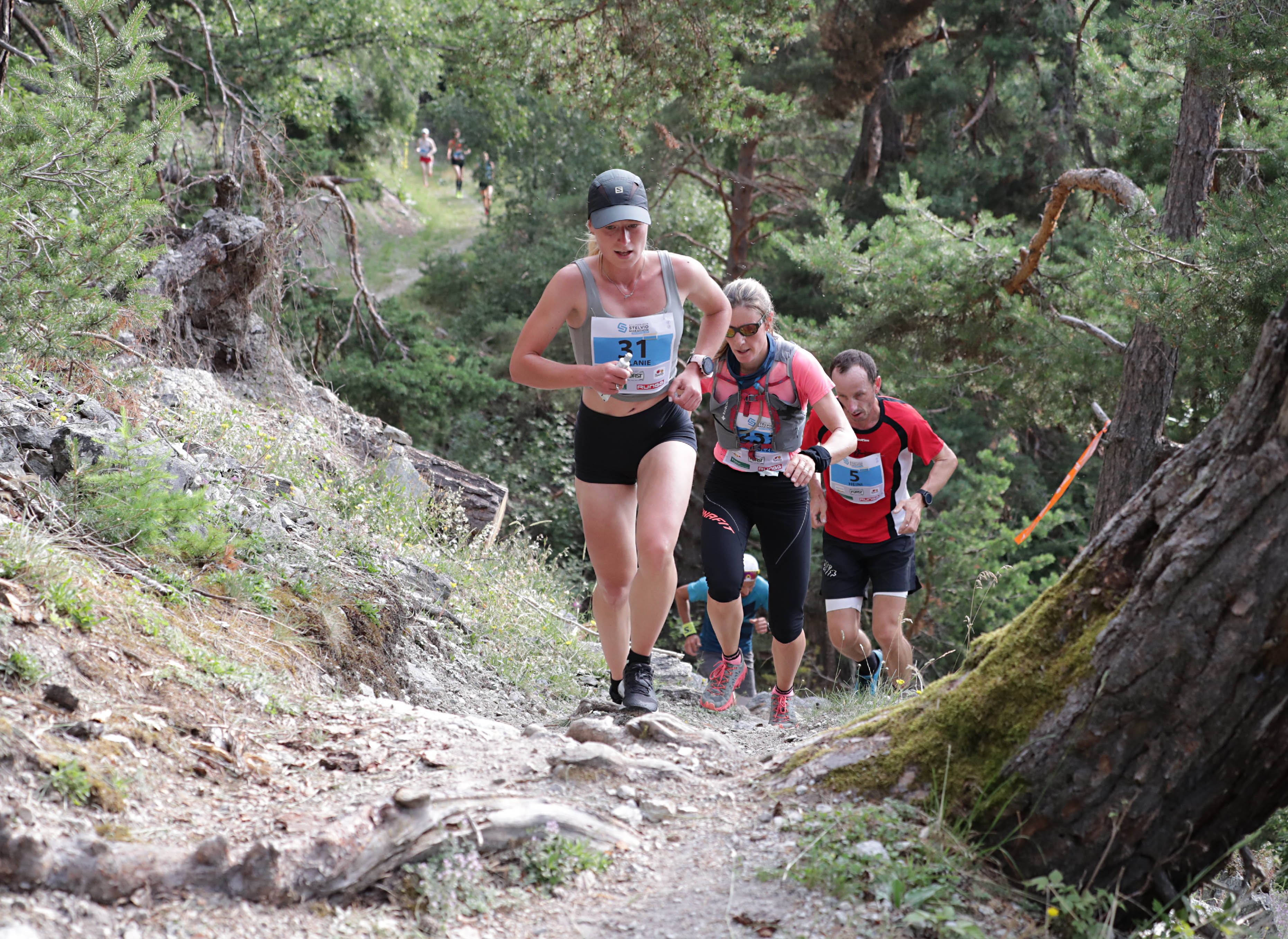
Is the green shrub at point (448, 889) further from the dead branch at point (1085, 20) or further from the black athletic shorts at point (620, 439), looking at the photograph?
the dead branch at point (1085, 20)

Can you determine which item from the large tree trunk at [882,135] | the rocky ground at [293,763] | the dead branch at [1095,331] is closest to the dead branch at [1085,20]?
the dead branch at [1095,331]

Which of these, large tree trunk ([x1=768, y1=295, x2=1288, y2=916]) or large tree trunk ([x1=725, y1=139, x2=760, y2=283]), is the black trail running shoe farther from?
large tree trunk ([x1=725, y1=139, x2=760, y2=283])

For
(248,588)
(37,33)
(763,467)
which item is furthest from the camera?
(37,33)

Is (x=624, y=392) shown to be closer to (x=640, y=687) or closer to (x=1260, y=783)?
(x=640, y=687)

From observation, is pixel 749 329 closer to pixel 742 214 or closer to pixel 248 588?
pixel 248 588

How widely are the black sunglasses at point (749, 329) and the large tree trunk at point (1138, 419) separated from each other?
3.81 m

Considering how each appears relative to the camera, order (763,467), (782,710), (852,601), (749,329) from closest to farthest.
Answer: (749,329)
(763,467)
(782,710)
(852,601)

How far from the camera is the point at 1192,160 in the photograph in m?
6.94

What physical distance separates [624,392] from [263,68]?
1274cm

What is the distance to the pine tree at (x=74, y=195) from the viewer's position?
3.67 meters

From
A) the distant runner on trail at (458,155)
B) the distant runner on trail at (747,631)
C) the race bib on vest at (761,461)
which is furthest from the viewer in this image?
the distant runner on trail at (458,155)

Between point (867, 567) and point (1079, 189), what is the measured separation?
458 cm

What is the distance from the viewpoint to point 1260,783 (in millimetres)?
2539

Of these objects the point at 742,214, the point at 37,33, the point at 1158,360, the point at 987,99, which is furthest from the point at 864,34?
→ the point at 37,33
